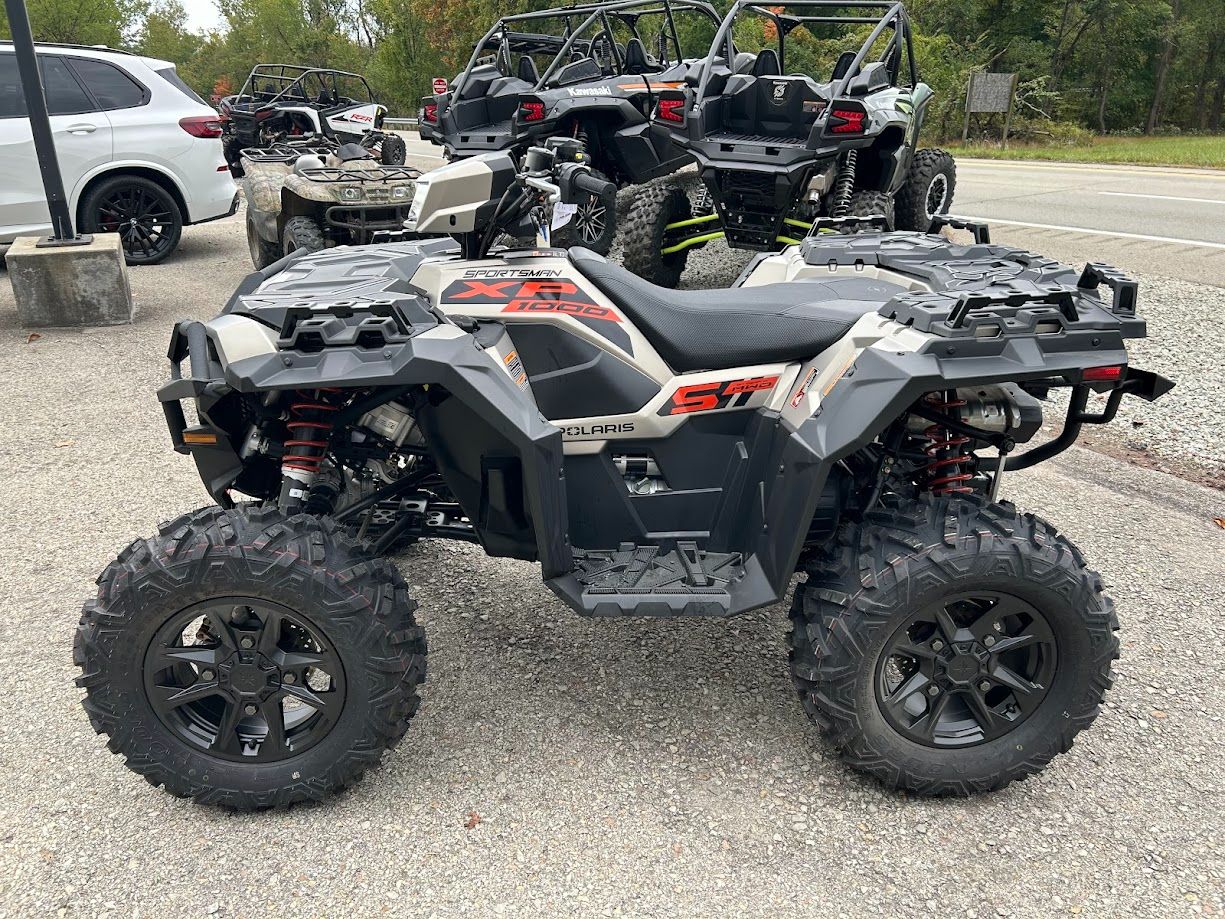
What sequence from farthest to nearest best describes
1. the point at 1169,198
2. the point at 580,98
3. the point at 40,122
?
1. the point at 1169,198
2. the point at 580,98
3. the point at 40,122

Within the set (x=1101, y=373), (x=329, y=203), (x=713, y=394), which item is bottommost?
(x=329, y=203)

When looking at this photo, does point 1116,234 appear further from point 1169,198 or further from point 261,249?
point 261,249

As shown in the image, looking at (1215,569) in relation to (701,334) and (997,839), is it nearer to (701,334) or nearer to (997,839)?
(997,839)

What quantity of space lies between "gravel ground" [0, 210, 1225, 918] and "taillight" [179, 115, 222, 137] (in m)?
6.77

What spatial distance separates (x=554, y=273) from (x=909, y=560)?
3.96 ft

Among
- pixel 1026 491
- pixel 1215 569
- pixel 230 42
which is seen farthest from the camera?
pixel 230 42

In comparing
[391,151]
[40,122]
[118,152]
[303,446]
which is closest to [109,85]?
[118,152]

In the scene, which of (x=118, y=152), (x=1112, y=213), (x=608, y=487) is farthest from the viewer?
(x=1112, y=213)

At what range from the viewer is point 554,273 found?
8.89 ft

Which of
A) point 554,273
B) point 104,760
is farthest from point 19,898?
point 554,273

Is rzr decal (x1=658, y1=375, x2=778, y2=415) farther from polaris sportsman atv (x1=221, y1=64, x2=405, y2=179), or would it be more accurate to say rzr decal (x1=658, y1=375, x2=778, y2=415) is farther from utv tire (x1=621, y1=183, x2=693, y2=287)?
polaris sportsman atv (x1=221, y1=64, x2=405, y2=179)

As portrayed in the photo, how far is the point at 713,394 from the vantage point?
279cm

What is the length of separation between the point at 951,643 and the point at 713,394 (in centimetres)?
92

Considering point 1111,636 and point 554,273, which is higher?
point 554,273
